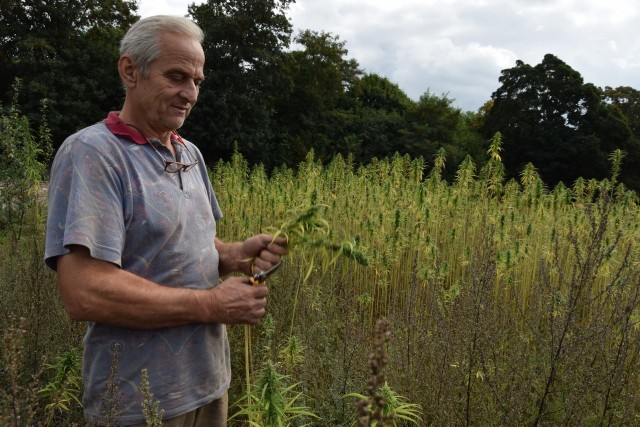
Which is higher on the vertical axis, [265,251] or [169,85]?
[169,85]

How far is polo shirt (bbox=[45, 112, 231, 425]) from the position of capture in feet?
5.15

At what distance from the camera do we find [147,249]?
1721 mm

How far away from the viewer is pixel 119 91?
23.8 meters

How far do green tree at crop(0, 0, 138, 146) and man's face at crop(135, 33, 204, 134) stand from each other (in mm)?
21071

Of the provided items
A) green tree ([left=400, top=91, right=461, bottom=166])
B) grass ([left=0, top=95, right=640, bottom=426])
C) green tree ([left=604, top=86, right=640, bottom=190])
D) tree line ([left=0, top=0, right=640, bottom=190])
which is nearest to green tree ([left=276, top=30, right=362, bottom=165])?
tree line ([left=0, top=0, right=640, bottom=190])

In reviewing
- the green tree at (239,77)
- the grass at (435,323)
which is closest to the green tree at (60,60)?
the green tree at (239,77)

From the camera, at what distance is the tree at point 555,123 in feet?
81.7

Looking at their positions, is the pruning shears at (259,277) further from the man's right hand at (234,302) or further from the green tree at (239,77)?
the green tree at (239,77)

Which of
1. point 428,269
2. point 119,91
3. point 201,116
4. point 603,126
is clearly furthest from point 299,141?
point 428,269

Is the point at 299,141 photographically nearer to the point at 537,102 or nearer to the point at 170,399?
the point at 537,102

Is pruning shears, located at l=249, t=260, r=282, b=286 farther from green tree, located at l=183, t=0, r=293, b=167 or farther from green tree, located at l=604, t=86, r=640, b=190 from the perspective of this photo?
green tree, located at l=604, t=86, r=640, b=190

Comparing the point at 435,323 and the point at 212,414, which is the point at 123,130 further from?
the point at 435,323

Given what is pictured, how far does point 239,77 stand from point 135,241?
2295 centimetres

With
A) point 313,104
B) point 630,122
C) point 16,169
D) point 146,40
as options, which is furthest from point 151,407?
point 630,122
